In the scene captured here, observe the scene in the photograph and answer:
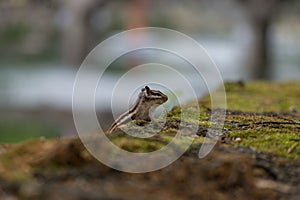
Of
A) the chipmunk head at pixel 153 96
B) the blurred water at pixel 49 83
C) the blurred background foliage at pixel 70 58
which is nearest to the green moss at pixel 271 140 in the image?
the chipmunk head at pixel 153 96

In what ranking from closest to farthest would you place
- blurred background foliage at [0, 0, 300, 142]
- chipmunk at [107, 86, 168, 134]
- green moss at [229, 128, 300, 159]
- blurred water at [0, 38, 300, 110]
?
green moss at [229, 128, 300, 159], chipmunk at [107, 86, 168, 134], blurred background foliage at [0, 0, 300, 142], blurred water at [0, 38, 300, 110]

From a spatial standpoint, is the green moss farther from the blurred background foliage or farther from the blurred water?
the blurred water

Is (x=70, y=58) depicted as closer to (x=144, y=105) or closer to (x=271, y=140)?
(x=144, y=105)

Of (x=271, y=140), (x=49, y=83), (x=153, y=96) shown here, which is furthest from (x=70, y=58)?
(x=271, y=140)

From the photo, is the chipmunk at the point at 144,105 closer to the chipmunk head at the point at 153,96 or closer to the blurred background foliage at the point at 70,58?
the chipmunk head at the point at 153,96

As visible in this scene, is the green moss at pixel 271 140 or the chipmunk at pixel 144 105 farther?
the chipmunk at pixel 144 105

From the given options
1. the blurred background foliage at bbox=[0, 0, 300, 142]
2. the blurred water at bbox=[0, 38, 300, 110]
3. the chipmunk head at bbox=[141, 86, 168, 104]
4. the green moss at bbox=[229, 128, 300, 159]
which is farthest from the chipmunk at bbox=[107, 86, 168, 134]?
the blurred water at bbox=[0, 38, 300, 110]

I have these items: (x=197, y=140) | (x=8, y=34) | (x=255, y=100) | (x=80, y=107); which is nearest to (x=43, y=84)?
(x=80, y=107)
